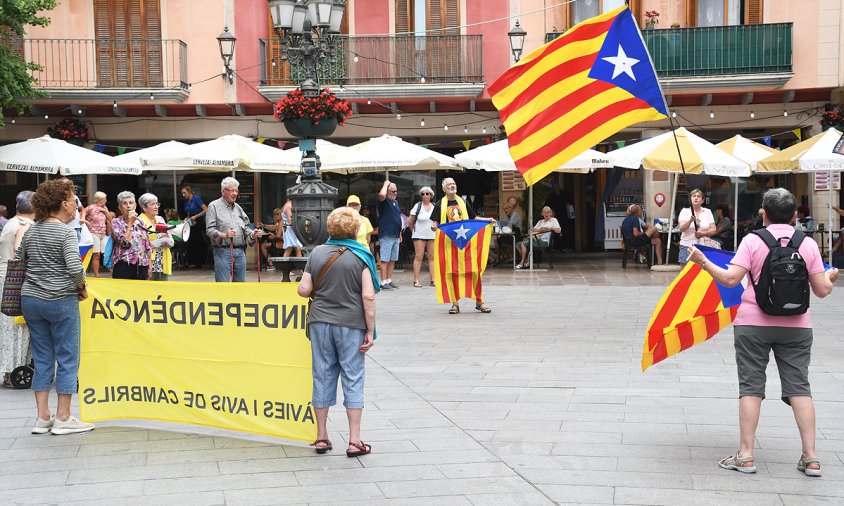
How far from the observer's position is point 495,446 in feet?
21.5

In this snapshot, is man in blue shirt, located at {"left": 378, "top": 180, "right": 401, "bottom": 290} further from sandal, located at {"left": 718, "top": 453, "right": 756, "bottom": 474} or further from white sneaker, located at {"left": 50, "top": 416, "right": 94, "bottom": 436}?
sandal, located at {"left": 718, "top": 453, "right": 756, "bottom": 474}

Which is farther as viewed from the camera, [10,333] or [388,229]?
[388,229]

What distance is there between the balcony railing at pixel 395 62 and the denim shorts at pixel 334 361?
56.9 ft

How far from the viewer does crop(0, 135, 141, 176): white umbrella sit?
19.4 meters

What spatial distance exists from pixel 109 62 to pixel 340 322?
18.9 metres

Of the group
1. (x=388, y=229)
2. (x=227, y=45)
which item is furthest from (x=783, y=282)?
(x=227, y=45)

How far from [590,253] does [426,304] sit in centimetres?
1182

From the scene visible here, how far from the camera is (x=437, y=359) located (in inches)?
394

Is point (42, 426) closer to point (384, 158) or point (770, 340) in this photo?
point (770, 340)

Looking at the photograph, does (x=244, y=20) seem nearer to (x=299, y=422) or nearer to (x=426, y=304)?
(x=426, y=304)

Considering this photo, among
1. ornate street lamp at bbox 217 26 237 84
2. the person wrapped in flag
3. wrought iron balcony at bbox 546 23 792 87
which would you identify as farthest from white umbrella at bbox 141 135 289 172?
the person wrapped in flag

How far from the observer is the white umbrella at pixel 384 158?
19.6m

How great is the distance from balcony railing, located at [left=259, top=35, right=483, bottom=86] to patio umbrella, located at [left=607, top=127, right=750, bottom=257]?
5.37 meters

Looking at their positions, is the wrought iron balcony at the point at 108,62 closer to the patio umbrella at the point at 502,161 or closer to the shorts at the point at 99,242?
the shorts at the point at 99,242
